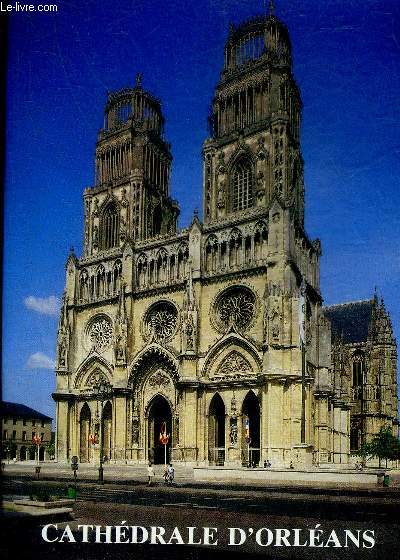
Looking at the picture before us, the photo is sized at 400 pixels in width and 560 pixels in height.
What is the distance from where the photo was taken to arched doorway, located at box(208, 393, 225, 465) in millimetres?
48812

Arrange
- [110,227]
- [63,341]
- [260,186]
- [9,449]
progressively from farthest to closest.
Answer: [9,449] → [110,227] → [63,341] → [260,186]

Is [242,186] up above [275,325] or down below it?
above

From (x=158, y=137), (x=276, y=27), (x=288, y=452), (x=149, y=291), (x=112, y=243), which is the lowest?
(x=288, y=452)

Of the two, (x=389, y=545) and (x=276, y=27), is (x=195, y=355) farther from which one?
(x=389, y=545)

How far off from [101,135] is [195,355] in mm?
28737

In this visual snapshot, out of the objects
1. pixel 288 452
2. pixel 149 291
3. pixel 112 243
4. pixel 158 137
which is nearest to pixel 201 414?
pixel 288 452

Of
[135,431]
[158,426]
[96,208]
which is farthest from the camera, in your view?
[96,208]

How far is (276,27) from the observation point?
2222 inches

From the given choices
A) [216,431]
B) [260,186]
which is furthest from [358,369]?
[260,186]

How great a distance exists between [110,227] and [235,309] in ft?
64.4

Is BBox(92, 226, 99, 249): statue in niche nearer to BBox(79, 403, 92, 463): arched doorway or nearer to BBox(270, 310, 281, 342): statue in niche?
BBox(79, 403, 92, 463): arched doorway

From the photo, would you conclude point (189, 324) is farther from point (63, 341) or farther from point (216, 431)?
point (63, 341)

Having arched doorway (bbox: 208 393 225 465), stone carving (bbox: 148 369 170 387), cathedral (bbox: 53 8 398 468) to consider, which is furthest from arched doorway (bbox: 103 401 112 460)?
arched doorway (bbox: 208 393 225 465)

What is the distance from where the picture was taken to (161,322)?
2136 inches
